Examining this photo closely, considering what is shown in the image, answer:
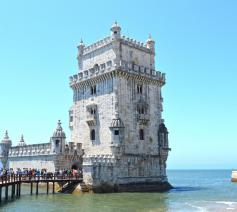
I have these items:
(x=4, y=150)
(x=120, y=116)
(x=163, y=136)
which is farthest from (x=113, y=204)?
(x=4, y=150)

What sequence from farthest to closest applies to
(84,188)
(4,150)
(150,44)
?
(4,150) → (150,44) → (84,188)

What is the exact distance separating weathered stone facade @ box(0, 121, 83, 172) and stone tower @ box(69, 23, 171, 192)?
7.07 feet

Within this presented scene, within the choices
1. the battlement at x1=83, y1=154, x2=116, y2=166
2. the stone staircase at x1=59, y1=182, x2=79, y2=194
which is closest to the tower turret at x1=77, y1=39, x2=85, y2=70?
the battlement at x1=83, y1=154, x2=116, y2=166

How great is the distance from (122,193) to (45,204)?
467 inches

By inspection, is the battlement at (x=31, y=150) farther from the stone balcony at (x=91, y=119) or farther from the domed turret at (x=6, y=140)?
the stone balcony at (x=91, y=119)

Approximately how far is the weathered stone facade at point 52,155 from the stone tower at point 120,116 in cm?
216

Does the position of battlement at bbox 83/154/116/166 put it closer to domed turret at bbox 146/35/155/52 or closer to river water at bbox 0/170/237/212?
river water at bbox 0/170/237/212

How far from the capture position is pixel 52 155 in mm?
53656

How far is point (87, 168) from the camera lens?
154ft

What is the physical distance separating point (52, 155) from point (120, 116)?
1100cm

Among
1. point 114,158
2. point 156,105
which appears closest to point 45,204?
point 114,158

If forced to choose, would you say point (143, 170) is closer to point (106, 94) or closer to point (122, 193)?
point (122, 193)

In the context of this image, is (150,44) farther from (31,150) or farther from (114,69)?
(31,150)

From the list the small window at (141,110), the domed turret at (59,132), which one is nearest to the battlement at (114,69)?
the small window at (141,110)
